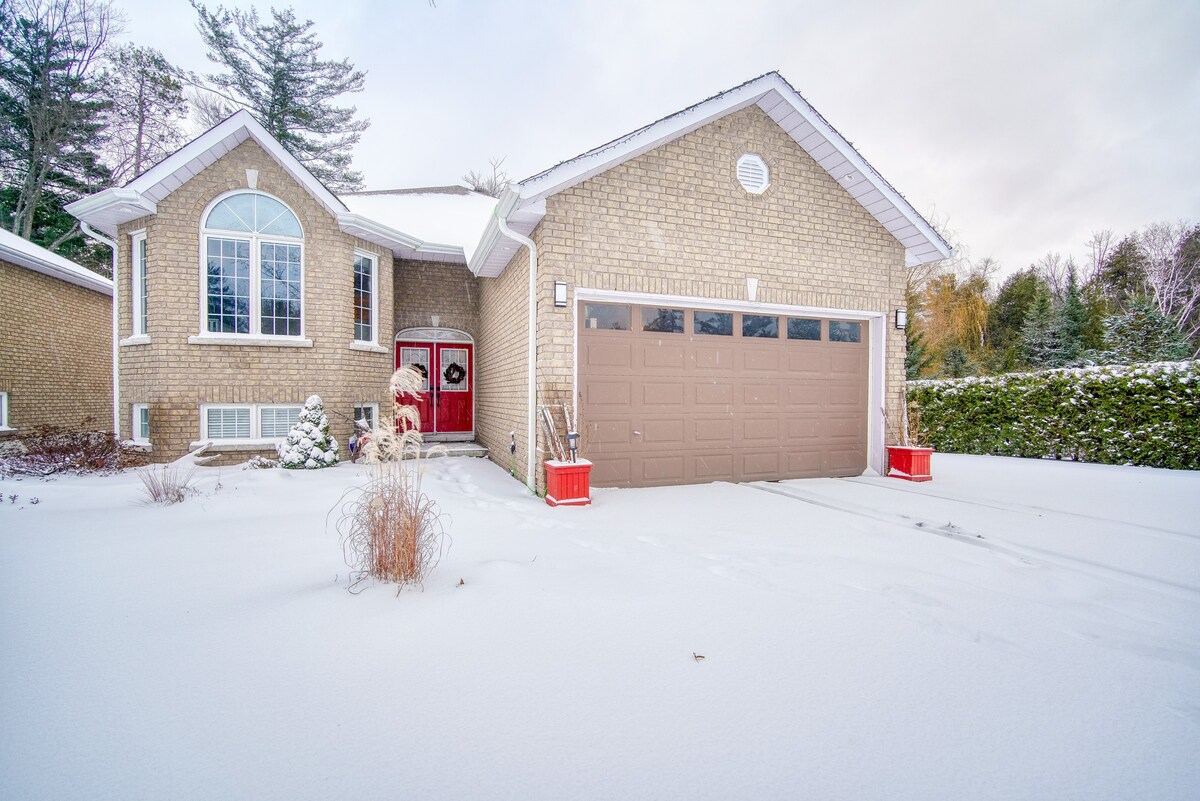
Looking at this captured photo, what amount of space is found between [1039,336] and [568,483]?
21918 millimetres

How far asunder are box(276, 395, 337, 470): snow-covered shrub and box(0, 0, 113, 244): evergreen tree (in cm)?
Result: 1712

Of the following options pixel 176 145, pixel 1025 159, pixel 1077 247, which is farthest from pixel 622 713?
pixel 1077 247

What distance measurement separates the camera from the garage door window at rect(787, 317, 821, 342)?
7781 mm

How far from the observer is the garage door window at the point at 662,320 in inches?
275

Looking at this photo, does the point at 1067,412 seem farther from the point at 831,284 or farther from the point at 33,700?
the point at 33,700

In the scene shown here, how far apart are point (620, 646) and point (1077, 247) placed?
3633cm

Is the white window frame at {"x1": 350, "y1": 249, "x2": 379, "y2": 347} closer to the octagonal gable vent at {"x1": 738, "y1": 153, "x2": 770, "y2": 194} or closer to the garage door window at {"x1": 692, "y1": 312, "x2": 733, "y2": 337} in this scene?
the garage door window at {"x1": 692, "y1": 312, "x2": 733, "y2": 337}

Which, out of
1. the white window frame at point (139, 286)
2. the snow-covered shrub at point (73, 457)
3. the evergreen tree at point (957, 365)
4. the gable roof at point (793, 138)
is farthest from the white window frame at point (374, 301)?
the evergreen tree at point (957, 365)

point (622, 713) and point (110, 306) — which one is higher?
point (110, 306)

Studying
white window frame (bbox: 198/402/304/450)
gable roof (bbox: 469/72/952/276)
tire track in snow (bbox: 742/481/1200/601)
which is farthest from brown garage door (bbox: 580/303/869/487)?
white window frame (bbox: 198/402/304/450)

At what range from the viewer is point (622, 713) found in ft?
6.92

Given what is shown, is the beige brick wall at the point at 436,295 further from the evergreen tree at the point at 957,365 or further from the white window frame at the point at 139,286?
the evergreen tree at the point at 957,365

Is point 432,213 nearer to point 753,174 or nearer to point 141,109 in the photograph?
point 753,174

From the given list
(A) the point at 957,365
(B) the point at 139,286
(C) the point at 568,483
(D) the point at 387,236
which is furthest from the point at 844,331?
(A) the point at 957,365
